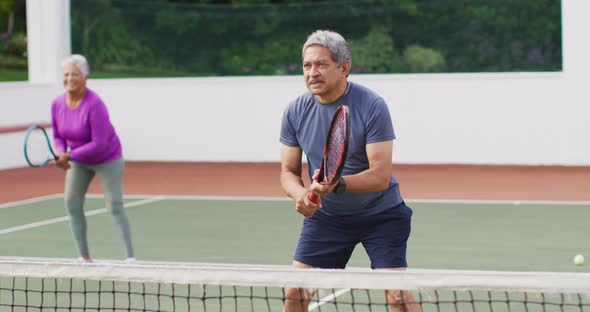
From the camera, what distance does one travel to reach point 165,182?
16.2m

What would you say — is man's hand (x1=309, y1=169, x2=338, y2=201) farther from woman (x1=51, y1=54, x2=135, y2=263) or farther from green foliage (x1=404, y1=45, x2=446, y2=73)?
green foliage (x1=404, y1=45, x2=446, y2=73)

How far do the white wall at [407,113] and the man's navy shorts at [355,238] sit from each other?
1233 cm

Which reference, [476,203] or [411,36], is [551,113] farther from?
[476,203]

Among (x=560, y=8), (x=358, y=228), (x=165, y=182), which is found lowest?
(x=165, y=182)

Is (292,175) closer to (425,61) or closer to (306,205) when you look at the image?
(306,205)

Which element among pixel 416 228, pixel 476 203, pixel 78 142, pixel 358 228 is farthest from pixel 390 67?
pixel 358 228

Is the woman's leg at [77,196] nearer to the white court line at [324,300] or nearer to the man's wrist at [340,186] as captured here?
the white court line at [324,300]

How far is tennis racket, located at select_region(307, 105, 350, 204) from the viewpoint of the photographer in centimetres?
480

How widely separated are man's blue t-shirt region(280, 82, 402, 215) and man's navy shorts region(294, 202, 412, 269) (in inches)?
1.8

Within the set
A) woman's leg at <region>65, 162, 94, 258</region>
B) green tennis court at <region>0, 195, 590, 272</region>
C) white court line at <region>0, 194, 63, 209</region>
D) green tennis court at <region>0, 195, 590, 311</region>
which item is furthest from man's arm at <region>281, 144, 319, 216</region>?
white court line at <region>0, 194, 63, 209</region>

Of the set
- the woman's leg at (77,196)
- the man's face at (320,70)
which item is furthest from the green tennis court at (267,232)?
the man's face at (320,70)

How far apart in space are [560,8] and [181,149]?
21.3 feet

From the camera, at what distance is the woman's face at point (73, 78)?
840cm

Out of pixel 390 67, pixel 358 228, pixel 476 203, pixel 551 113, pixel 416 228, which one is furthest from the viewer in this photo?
pixel 390 67
